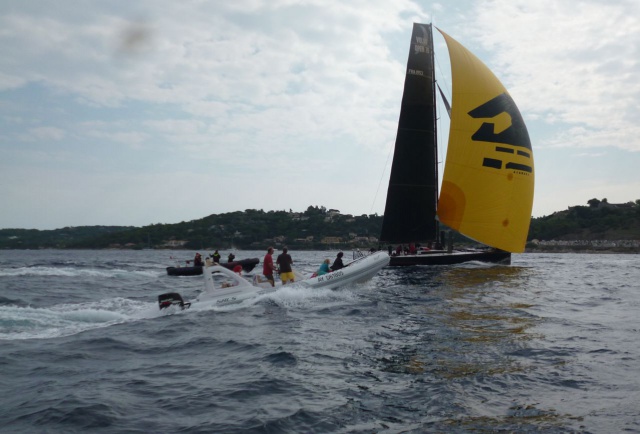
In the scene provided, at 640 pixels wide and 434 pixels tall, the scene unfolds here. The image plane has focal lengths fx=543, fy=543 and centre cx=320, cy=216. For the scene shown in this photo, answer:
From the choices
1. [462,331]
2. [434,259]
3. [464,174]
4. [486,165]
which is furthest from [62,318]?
[486,165]

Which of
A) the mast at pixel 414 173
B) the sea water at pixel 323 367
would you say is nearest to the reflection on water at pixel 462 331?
the sea water at pixel 323 367

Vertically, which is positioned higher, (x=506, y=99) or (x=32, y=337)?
(x=506, y=99)

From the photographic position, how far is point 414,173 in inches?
1414

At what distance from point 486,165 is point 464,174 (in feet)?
4.66

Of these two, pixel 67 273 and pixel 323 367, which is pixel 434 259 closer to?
pixel 323 367

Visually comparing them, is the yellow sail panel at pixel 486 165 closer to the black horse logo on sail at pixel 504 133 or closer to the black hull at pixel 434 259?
the black horse logo on sail at pixel 504 133

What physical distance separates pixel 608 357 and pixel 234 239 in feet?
454

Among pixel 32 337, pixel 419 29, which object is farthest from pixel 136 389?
pixel 419 29

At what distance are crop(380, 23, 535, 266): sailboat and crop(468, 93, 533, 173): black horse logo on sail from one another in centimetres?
6

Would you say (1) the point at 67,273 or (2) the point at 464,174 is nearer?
(2) the point at 464,174

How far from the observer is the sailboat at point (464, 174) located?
33.6 metres

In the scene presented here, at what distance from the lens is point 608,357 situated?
33.3ft

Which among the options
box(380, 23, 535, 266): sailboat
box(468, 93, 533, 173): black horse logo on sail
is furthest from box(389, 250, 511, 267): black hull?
box(468, 93, 533, 173): black horse logo on sail

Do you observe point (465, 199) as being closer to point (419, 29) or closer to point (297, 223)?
point (419, 29)
